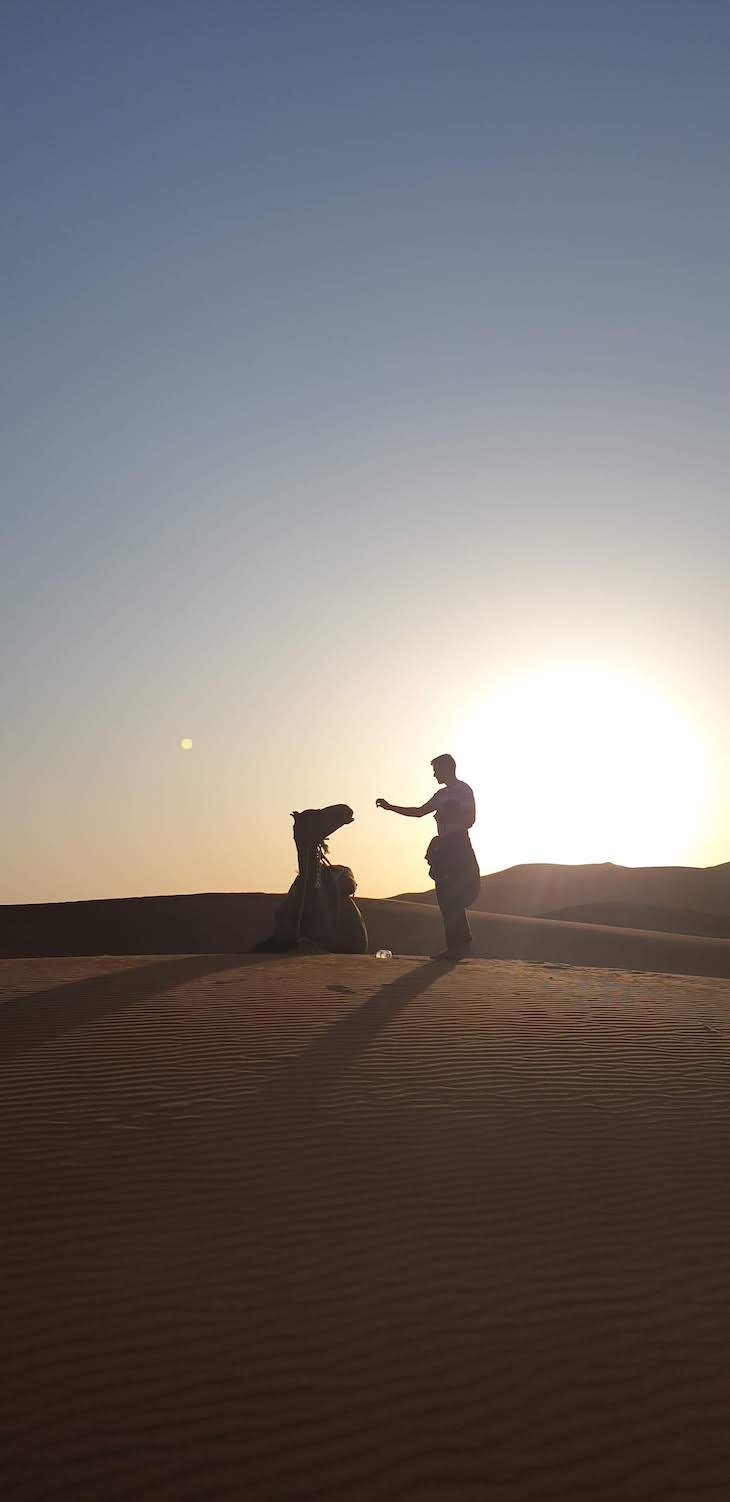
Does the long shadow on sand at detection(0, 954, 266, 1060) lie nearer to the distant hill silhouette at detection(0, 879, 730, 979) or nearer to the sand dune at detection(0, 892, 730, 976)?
the distant hill silhouette at detection(0, 879, 730, 979)

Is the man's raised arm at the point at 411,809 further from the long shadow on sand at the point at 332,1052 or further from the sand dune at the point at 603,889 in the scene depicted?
the sand dune at the point at 603,889

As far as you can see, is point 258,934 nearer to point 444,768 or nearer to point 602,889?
point 444,768

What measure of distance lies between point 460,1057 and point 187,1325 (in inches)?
155

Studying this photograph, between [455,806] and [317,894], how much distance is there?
7.54 ft

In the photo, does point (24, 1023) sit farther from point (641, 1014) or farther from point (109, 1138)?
point (641, 1014)

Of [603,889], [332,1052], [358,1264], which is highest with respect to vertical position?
[603,889]

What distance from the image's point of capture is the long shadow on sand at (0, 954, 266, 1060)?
818cm

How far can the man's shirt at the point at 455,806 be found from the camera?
1352 cm

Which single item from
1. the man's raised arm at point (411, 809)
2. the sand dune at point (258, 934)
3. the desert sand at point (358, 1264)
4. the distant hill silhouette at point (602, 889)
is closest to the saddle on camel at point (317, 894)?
the man's raised arm at point (411, 809)

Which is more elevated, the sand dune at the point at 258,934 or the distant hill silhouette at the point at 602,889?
the distant hill silhouette at the point at 602,889

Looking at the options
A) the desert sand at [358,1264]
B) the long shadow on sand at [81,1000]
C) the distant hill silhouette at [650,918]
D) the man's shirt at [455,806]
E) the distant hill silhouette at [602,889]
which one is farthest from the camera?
the distant hill silhouette at [602,889]

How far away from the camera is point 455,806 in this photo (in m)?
13.5

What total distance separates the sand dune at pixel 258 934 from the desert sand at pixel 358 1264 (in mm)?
16164

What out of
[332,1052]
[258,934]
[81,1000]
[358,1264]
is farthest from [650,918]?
[358,1264]
